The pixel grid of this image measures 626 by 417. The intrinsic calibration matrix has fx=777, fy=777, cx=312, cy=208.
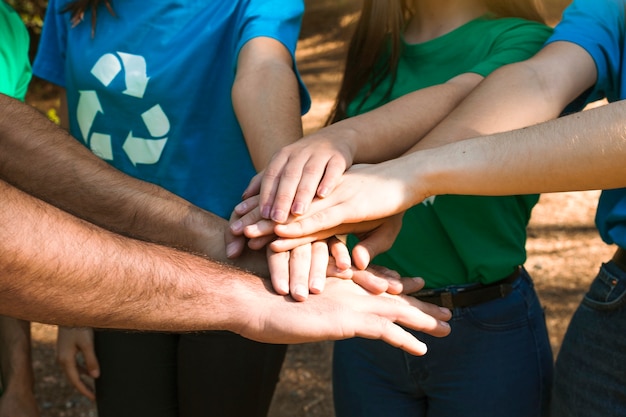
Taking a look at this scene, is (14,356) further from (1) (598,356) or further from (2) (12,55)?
(1) (598,356)

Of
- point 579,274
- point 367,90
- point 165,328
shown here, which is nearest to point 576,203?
point 579,274

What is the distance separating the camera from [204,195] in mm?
2258

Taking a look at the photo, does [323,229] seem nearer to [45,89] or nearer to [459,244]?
[459,244]

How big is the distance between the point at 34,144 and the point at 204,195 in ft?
1.59

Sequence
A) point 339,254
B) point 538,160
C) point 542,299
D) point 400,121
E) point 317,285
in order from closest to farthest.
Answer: point 538,160
point 317,285
point 339,254
point 400,121
point 542,299

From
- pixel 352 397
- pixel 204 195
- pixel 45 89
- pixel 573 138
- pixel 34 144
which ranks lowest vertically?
pixel 45 89

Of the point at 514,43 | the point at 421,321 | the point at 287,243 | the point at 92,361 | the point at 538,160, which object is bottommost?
the point at 92,361

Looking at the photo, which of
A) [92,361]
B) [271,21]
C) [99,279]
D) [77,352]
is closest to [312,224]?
[99,279]

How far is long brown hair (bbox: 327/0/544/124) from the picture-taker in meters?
2.19

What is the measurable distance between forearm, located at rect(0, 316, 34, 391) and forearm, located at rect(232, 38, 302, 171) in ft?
3.21

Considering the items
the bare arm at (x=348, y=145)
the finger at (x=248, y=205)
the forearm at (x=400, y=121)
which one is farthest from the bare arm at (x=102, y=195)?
the forearm at (x=400, y=121)

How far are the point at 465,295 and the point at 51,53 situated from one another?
59.0 inches

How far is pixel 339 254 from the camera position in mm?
1883

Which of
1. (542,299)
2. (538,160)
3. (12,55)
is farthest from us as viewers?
(542,299)
